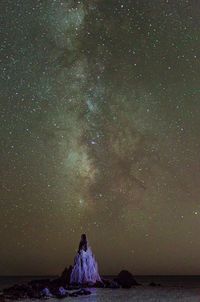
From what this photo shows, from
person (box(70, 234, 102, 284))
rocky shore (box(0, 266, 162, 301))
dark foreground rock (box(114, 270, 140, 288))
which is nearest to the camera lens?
rocky shore (box(0, 266, 162, 301))

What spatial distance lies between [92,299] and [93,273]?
1955 centimetres

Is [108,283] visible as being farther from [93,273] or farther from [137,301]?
[137,301]

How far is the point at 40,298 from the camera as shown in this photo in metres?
43.6

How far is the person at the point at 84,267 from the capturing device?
213ft

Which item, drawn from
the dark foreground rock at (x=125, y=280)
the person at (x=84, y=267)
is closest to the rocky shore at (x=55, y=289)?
the dark foreground rock at (x=125, y=280)

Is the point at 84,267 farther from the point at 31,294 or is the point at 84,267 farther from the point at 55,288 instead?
the point at 31,294

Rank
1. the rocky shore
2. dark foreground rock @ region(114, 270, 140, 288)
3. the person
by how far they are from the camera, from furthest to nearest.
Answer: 1. dark foreground rock @ region(114, 270, 140, 288)
2. the person
3. the rocky shore

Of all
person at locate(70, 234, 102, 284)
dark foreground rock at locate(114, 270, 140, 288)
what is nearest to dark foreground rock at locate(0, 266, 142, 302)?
dark foreground rock at locate(114, 270, 140, 288)

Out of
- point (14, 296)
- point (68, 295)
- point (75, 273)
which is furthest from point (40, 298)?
point (75, 273)

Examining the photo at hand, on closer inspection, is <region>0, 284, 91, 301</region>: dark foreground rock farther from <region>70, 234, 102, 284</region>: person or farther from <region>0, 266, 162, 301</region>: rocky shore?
<region>70, 234, 102, 284</region>: person

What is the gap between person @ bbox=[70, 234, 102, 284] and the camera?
64.8 metres

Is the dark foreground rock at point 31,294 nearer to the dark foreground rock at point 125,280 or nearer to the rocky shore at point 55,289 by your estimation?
the rocky shore at point 55,289

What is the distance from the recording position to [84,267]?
217 ft

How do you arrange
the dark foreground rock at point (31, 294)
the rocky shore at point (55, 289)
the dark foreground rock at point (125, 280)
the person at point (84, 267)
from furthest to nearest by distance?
the dark foreground rock at point (125, 280)
the person at point (84, 267)
the rocky shore at point (55, 289)
the dark foreground rock at point (31, 294)
